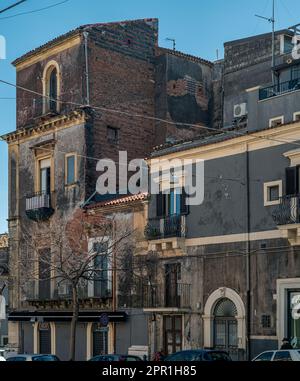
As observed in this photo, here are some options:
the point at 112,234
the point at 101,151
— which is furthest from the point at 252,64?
the point at 112,234

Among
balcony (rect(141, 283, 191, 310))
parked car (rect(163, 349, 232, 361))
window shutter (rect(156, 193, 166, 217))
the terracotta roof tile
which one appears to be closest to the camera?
parked car (rect(163, 349, 232, 361))

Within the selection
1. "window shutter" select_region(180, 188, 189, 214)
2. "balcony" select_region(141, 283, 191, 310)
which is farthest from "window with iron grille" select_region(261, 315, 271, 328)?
"window shutter" select_region(180, 188, 189, 214)

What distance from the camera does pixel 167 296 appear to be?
99.0 ft

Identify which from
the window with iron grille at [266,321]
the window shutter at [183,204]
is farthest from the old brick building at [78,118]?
the window with iron grille at [266,321]

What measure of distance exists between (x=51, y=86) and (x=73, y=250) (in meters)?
10.5

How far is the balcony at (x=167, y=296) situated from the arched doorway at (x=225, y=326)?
1.50 meters

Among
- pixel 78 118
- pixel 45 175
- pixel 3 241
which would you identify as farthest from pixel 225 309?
pixel 3 241

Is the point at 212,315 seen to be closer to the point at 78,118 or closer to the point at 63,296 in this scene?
the point at 63,296

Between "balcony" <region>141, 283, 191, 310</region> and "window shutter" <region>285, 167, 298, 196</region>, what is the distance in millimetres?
6426

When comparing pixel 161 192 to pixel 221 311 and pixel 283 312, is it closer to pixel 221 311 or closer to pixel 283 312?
pixel 221 311

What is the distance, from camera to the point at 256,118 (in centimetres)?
2717

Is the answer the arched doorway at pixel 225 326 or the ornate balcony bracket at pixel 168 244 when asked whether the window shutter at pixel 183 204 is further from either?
the arched doorway at pixel 225 326

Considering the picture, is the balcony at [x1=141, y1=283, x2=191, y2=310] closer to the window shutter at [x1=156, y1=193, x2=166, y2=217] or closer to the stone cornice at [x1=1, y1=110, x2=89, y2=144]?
the window shutter at [x1=156, y1=193, x2=166, y2=217]

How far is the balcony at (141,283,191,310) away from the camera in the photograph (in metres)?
29.1
